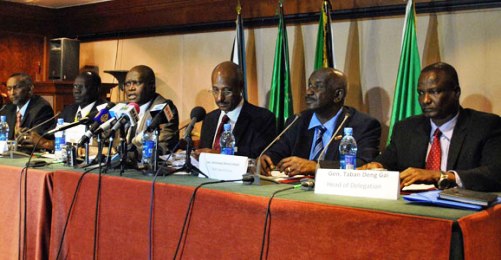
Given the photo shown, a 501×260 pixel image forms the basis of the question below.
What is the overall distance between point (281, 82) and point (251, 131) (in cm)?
→ 100

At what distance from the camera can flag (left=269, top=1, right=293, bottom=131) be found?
446 cm

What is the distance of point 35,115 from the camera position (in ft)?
15.9

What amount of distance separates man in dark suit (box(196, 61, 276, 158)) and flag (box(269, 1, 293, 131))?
2.48 ft

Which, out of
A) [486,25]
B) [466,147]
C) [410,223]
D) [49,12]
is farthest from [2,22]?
[410,223]

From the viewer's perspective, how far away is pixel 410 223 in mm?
1608

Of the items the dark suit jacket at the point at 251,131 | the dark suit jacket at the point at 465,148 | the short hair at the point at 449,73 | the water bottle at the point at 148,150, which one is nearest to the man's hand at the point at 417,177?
the dark suit jacket at the point at 465,148

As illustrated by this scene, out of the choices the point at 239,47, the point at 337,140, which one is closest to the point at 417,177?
the point at 337,140

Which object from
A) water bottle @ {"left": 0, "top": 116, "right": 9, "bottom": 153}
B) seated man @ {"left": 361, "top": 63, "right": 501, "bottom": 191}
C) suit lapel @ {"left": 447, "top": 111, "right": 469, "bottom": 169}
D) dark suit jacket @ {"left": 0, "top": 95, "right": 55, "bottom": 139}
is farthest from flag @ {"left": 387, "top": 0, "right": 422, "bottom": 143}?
dark suit jacket @ {"left": 0, "top": 95, "right": 55, "bottom": 139}

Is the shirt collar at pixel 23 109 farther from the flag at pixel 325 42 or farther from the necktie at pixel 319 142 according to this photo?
the necktie at pixel 319 142

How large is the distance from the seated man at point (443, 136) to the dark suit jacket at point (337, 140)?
14 centimetres

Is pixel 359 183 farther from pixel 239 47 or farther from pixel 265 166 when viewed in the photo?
pixel 239 47

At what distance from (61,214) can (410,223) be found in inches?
62.9

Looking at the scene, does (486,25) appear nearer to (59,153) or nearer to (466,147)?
(466,147)

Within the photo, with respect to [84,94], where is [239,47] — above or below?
above
